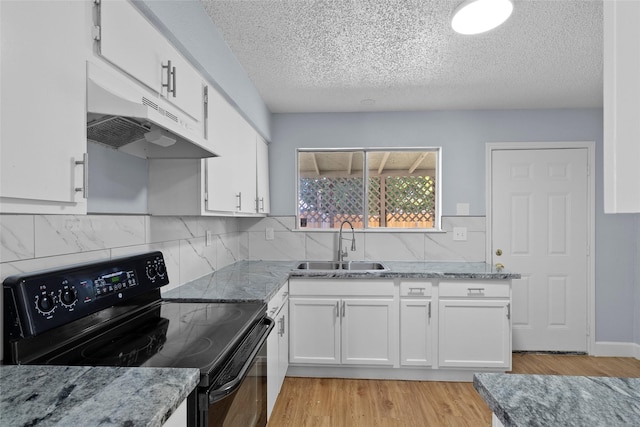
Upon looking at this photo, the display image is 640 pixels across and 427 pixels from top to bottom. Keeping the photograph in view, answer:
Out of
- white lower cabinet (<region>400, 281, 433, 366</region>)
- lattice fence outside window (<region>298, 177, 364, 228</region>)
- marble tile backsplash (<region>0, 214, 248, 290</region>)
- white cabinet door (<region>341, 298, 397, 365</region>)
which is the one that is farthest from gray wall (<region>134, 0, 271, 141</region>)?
white lower cabinet (<region>400, 281, 433, 366</region>)

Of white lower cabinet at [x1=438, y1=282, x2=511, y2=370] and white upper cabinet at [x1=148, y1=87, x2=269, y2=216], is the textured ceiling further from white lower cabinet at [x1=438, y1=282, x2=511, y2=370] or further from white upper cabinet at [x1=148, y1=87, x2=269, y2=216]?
white lower cabinet at [x1=438, y1=282, x2=511, y2=370]

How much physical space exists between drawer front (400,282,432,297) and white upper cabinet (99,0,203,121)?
1933mm

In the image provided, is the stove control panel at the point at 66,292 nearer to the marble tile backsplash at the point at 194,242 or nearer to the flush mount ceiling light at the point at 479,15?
the marble tile backsplash at the point at 194,242

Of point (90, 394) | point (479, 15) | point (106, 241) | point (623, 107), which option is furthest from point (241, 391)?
point (479, 15)

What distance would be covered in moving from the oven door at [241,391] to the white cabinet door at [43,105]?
627 mm

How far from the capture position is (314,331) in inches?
105

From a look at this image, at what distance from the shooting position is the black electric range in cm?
96

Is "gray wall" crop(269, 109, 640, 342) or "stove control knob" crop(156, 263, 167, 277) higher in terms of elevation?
"gray wall" crop(269, 109, 640, 342)

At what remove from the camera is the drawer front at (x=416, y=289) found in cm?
264

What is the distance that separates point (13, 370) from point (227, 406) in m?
0.58

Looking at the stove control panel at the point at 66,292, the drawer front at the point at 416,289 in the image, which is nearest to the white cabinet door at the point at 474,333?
the drawer front at the point at 416,289

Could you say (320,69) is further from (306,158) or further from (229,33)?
(306,158)

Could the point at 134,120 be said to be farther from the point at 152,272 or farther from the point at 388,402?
the point at 388,402

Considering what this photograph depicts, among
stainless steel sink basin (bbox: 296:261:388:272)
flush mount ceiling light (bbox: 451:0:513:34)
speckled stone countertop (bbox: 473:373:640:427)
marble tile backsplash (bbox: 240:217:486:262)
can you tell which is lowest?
stainless steel sink basin (bbox: 296:261:388:272)
